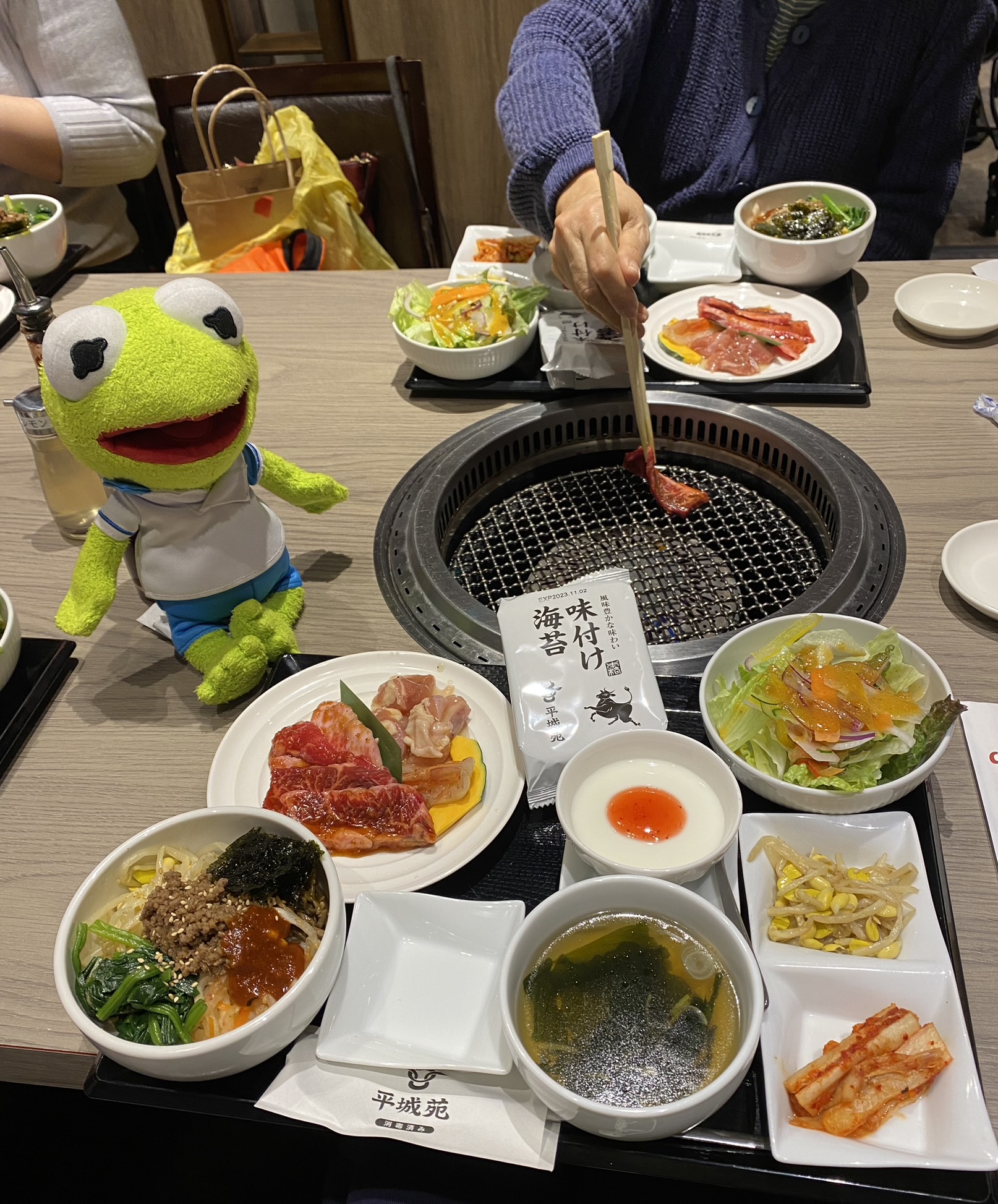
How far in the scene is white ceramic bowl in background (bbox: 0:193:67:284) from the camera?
8.30 feet

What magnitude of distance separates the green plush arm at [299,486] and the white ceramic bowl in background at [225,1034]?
659mm

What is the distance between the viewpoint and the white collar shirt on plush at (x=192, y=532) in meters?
1.32

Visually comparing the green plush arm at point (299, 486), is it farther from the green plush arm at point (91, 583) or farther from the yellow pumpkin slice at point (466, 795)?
the yellow pumpkin slice at point (466, 795)

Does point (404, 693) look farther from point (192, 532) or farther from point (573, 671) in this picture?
point (192, 532)

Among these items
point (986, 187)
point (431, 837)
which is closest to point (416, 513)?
point (431, 837)

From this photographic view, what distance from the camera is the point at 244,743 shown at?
1.34m

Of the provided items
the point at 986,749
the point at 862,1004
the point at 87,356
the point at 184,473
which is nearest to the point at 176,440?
the point at 184,473

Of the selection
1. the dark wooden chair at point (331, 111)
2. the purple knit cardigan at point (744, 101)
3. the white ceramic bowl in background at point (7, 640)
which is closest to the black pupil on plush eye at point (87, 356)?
the white ceramic bowl in background at point (7, 640)

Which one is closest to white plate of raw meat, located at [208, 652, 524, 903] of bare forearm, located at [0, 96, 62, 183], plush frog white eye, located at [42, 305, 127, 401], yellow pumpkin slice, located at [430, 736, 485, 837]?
yellow pumpkin slice, located at [430, 736, 485, 837]

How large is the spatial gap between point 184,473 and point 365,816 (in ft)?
1.80

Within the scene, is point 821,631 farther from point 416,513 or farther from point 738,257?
point 738,257

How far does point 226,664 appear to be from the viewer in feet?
4.63

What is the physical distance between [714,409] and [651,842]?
116 cm

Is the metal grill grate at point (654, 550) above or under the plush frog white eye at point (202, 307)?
under
